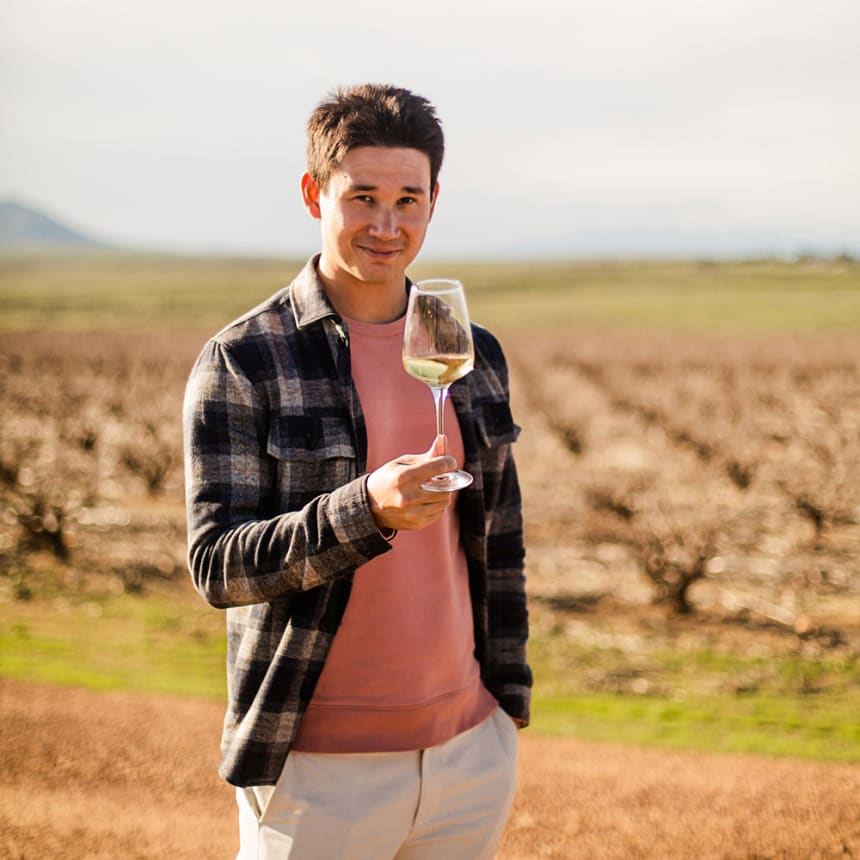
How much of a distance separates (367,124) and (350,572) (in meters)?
1.03

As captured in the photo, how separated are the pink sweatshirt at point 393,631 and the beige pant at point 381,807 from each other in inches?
1.8

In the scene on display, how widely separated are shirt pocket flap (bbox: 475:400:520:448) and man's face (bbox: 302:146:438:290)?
1.48ft

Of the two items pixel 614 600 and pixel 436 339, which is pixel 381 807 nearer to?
pixel 436 339

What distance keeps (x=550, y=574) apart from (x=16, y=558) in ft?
18.2

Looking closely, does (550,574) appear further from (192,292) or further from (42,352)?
(192,292)

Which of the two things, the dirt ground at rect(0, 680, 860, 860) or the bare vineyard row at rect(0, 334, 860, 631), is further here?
the bare vineyard row at rect(0, 334, 860, 631)

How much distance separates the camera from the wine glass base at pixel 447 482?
2.06 m

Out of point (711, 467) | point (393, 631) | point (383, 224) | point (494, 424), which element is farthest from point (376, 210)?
point (711, 467)

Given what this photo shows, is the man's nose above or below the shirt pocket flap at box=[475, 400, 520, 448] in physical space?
above

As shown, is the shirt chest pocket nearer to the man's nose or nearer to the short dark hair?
the man's nose

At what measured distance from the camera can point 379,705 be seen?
250 cm

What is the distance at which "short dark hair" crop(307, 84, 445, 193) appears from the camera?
247 centimetres

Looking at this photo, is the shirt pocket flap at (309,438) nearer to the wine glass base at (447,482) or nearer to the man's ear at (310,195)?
the wine glass base at (447,482)

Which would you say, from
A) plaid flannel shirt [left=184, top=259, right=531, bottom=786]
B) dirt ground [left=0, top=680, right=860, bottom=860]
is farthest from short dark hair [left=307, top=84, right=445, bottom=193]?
dirt ground [left=0, top=680, right=860, bottom=860]
